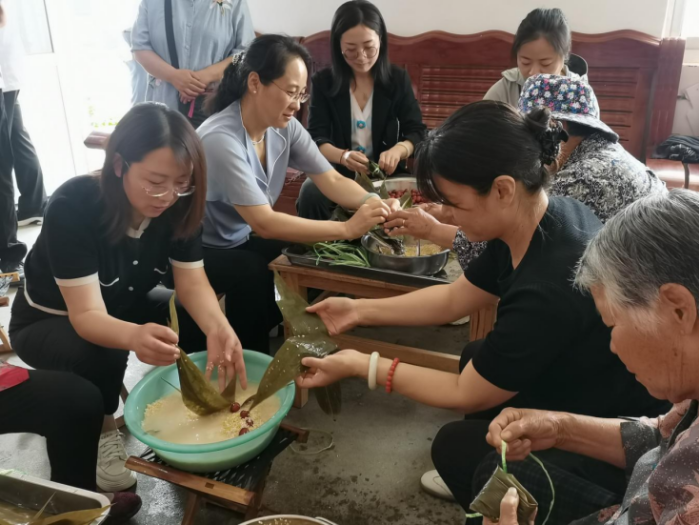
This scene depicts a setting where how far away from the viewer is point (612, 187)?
1708 mm

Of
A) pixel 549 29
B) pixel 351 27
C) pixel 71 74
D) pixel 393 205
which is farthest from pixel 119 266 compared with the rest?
pixel 71 74

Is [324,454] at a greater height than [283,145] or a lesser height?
lesser

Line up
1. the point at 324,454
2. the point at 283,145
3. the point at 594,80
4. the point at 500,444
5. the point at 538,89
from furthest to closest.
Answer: the point at 594,80 < the point at 283,145 < the point at 324,454 < the point at 538,89 < the point at 500,444

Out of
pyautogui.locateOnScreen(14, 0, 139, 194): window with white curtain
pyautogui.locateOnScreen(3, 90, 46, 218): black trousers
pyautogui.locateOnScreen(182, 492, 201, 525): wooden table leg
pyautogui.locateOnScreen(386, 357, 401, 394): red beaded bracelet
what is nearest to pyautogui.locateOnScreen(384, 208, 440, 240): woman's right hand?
pyautogui.locateOnScreen(386, 357, 401, 394): red beaded bracelet

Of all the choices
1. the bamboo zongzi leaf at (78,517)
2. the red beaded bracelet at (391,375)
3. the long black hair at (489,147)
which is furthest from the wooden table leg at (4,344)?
the long black hair at (489,147)

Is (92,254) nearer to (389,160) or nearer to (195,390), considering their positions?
(195,390)

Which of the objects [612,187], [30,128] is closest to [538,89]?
[612,187]

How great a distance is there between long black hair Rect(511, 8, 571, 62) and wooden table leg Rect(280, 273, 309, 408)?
56.2 inches

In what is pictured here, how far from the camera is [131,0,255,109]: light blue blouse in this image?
2.88 m

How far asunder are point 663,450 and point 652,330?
0.30 metres

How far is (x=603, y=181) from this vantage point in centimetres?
171

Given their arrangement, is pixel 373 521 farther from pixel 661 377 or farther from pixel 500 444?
pixel 661 377

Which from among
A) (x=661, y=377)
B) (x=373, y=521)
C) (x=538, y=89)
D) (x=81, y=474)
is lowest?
(x=373, y=521)

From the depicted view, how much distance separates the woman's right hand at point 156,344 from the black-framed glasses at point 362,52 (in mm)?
1805
